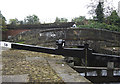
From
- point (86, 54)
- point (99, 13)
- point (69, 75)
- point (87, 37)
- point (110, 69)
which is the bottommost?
point (110, 69)

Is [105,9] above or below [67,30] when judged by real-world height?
above

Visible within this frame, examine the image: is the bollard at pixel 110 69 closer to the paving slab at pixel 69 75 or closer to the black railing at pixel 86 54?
the black railing at pixel 86 54

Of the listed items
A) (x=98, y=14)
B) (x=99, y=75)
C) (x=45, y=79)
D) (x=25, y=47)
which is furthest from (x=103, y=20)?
(x=45, y=79)

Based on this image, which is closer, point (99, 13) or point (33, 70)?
point (33, 70)

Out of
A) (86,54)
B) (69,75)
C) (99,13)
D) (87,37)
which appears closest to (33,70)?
→ (69,75)

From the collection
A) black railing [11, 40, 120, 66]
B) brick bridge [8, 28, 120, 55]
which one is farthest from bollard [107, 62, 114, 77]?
brick bridge [8, 28, 120, 55]

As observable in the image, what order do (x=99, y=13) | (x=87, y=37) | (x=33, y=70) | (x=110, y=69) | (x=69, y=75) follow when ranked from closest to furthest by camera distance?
(x=69, y=75) → (x=33, y=70) → (x=110, y=69) → (x=87, y=37) → (x=99, y=13)

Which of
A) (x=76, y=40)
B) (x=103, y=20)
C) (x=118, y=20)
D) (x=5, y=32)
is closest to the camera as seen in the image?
(x=76, y=40)

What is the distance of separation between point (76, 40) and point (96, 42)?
1.28 meters

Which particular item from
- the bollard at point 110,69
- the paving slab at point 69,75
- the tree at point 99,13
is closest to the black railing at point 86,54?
the paving slab at point 69,75

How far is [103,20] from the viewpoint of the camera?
14297 mm

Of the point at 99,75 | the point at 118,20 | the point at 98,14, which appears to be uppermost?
the point at 98,14

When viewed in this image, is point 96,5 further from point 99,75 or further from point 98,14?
point 99,75

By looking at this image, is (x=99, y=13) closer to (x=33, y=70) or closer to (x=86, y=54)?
(x=86, y=54)
